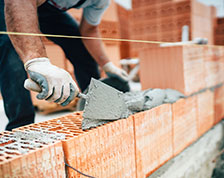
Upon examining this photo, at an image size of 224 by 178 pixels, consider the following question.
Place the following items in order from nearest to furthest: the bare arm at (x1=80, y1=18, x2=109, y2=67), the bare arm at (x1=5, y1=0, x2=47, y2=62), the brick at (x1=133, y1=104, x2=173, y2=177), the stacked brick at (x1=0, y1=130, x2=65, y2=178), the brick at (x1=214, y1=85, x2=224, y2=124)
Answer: the stacked brick at (x1=0, y1=130, x2=65, y2=178)
the bare arm at (x1=5, y1=0, x2=47, y2=62)
the brick at (x1=133, y1=104, x2=173, y2=177)
the bare arm at (x1=80, y1=18, x2=109, y2=67)
the brick at (x1=214, y1=85, x2=224, y2=124)

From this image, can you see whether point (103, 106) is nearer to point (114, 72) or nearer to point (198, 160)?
point (114, 72)

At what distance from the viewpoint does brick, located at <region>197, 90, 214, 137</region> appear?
2260 millimetres

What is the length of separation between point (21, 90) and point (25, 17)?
23.9 inches

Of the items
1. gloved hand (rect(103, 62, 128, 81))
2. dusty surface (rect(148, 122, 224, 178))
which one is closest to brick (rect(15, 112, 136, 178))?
dusty surface (rect(148, 122, 224, 178))

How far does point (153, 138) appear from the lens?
5.05ft

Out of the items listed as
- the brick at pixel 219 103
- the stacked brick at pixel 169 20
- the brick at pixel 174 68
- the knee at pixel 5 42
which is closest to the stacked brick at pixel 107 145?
the brick at pixel 174 68

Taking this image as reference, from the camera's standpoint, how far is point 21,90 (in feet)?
5.42

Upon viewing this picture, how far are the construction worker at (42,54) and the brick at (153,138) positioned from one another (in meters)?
0.51

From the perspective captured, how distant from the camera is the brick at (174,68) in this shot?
2.00 meters

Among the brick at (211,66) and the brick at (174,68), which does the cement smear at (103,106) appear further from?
the brick at (211,66)

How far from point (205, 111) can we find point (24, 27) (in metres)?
2.03

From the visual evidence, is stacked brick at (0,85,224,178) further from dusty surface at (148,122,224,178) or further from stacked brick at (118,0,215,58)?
stacked brick at (118,0,215,58)

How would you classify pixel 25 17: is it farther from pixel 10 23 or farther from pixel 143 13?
pixel 143 13

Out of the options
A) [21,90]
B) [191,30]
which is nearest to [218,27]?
[191,30]
